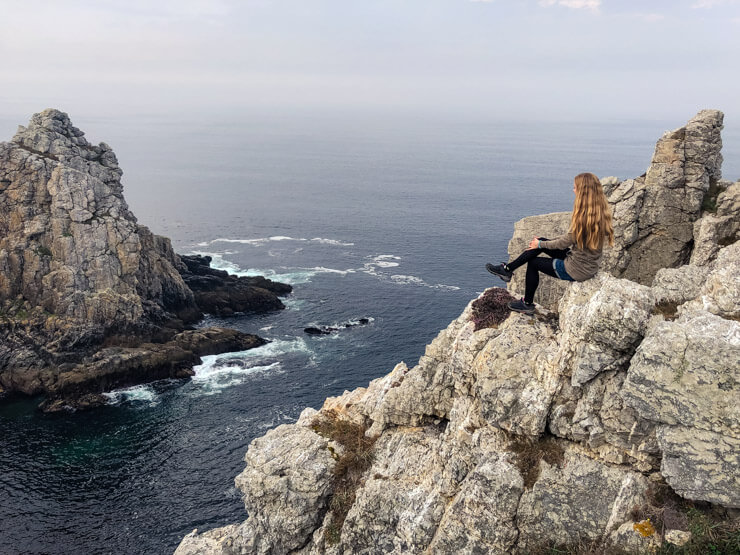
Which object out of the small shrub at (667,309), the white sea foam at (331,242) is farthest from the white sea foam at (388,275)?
the small shrub at (667,309)

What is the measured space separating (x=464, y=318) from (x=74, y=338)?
56.8m

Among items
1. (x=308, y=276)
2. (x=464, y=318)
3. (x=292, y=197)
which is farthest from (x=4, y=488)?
(x=292, y=197)

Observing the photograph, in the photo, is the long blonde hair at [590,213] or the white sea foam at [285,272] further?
the white sea foam at [285,272]

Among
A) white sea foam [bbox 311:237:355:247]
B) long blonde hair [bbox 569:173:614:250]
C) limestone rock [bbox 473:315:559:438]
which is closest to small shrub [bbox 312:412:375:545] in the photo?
limestone rock [bbox 473:315:559:438]

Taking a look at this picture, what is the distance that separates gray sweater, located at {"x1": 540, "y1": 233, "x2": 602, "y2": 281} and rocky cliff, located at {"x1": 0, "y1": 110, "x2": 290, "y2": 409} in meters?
54.9

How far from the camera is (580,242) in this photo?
1456cm

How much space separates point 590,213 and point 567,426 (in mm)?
5652

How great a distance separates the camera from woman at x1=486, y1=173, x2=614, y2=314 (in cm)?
1421

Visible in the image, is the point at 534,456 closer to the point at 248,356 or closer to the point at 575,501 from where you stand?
the point at 575,501

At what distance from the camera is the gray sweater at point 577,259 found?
48.4 ft

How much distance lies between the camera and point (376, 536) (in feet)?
55.6

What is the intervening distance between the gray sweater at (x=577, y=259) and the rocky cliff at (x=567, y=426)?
39 centimetres

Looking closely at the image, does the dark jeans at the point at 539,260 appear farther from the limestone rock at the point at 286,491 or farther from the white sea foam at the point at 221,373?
the white sea foam at the point at 221,373

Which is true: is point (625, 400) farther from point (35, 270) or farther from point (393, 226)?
point (393, 226)
